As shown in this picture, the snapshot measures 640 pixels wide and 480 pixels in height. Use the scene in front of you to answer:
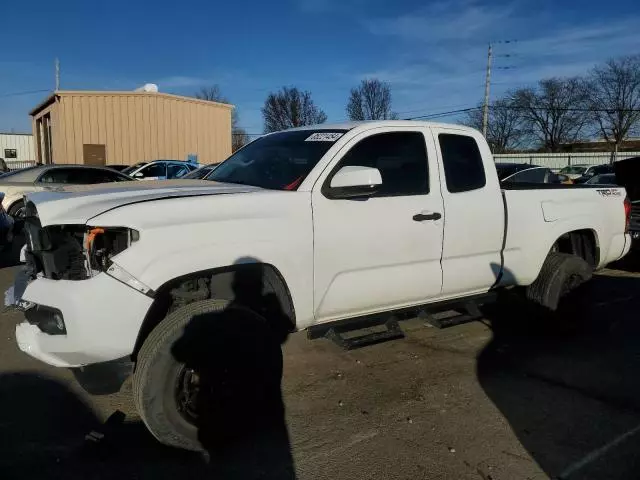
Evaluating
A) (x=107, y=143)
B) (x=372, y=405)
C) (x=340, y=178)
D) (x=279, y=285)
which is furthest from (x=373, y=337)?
(x=107, y=143)

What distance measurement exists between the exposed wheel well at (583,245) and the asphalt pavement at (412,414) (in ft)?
1.14

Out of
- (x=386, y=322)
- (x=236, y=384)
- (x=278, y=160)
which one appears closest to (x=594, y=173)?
(x=386, y=322)

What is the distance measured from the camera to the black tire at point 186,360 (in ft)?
9.96

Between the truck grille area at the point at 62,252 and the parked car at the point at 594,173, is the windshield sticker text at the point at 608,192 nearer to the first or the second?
the truck grille area at the point at 62,252

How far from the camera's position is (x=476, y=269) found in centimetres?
455

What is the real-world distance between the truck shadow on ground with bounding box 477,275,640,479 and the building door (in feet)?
72.8

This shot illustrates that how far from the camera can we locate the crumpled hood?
3.00 m

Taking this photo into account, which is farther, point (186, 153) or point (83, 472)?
point (186, 153)

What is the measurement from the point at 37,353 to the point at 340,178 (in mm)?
2072

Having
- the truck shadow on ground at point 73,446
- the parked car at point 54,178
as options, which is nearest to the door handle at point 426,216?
the truck shadow on ground at point 73,446

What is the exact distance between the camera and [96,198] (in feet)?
10.5

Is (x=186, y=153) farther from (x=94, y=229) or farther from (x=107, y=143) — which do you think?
(x=94, y=229)

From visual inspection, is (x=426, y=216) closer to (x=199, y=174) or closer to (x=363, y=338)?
(x=363, y=338)

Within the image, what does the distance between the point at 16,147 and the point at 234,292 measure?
6237cm
